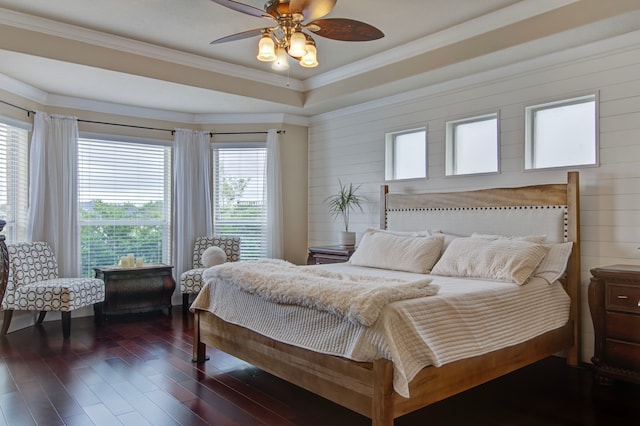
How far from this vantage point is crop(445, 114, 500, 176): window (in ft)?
14.8

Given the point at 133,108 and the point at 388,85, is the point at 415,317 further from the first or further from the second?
the point at 133,108

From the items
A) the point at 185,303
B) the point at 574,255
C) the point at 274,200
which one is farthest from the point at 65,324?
the point at 574,255

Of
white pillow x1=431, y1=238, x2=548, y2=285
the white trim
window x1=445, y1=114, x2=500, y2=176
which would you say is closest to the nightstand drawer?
white pillow x1=431, y1=238, x2=548, y2=285

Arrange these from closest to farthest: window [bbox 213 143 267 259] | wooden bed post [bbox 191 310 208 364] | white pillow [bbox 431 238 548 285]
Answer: white pillow [bbox 431 238 548 285], wooden bed post [bbox 191 310 208 364], window [bbox 213 143 267 259]

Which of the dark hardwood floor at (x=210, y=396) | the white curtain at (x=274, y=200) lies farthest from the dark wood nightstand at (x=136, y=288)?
the white curtain at (x=274, y=200)

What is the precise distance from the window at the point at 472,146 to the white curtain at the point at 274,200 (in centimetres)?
235

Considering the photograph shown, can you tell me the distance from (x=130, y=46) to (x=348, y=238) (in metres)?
3.02

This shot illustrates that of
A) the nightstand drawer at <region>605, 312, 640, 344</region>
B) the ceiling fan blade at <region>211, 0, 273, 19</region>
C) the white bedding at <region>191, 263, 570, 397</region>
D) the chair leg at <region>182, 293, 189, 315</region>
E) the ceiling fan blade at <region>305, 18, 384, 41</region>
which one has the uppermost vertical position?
the ceiling fan blade at <region>211, 0, 273, 19</region>

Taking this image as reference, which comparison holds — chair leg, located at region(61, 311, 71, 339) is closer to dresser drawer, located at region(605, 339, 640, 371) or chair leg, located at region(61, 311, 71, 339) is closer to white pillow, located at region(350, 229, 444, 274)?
white pillow, located at region(350, 229, 444, 274)

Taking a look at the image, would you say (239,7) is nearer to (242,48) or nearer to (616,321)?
(242,48)

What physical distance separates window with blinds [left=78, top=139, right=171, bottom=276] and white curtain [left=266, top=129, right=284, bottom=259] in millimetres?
1316

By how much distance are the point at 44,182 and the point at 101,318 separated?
1608 mm

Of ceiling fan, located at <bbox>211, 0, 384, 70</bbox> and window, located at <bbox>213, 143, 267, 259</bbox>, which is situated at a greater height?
ceiling fan, located at <bbox>211, 0, 384, 70</bbox>

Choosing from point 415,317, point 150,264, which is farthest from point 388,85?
point 150,264
